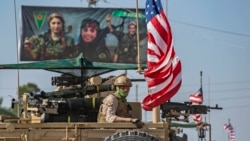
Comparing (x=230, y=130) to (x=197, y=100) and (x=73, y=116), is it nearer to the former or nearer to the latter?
(x=197, y=100)

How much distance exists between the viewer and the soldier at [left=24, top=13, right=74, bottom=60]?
4331 cm

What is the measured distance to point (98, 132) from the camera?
11773 millimetres

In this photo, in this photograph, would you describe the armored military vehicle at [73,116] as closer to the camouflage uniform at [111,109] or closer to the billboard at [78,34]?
the camouflage uniform at [111,109]

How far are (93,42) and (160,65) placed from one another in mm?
27998

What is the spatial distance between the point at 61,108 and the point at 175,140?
7.15ft

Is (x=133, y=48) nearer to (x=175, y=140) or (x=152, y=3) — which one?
(x=152, y=3)

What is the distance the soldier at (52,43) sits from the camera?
142ft

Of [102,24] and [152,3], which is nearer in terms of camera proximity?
[152,3]

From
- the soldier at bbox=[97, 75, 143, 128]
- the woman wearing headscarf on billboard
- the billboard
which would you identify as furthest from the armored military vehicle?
the woman wearing headscarf on billboard

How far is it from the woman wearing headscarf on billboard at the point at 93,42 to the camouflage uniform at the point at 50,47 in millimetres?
635

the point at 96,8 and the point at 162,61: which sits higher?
the point at 96,8

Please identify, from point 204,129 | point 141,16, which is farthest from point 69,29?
point 204,129

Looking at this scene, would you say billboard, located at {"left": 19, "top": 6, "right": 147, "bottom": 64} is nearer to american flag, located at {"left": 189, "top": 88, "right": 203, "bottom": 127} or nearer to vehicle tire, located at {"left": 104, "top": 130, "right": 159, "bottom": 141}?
american flag, located at {"left": 189, "top": 88, "right": 203, "bottom": 127}

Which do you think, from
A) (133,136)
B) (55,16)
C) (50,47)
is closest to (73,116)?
(133,136)
